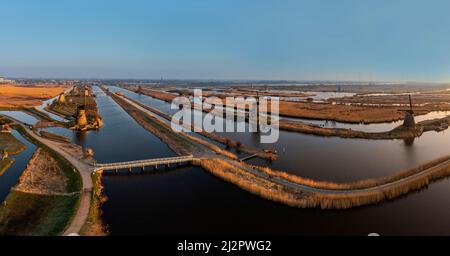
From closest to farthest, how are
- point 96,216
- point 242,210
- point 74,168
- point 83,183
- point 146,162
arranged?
point 96,216 → point 242,210 → point 83,183 → point 74,168 → point 146,162

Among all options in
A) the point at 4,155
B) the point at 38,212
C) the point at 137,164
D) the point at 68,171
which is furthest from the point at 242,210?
the point at 4,155

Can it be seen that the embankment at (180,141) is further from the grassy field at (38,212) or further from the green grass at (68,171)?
the grassy field at (38,212)

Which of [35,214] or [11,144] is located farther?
[11,144]

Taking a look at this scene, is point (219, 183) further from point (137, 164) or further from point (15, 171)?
point (15, 171)

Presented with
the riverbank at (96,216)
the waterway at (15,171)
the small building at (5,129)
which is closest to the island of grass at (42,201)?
the waterway at (15,171)

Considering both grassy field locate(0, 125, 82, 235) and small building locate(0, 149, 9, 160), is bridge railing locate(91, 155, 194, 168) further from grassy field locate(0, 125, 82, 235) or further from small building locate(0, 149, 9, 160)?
small building locate(0, 149, 9, 160)

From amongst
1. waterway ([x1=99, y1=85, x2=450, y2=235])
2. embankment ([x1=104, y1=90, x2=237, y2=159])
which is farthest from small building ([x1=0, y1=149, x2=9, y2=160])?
embankment ([x1=104, y1=90, x2=237, y2=159])
